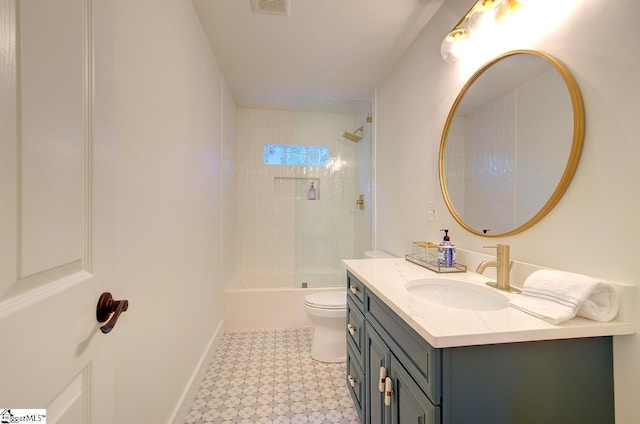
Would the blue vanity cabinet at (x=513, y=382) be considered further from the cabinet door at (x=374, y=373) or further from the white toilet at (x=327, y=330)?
the white toilet at (x=327, y=330)

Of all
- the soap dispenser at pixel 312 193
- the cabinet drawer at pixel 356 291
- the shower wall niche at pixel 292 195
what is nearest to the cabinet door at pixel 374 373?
the cabinet drawer at pixel 356 291

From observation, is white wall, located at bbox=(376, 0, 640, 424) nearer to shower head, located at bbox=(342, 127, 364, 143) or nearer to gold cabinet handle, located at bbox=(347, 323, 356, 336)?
gold cabinet handle, located at bbox=(347, 323, 356, 336)

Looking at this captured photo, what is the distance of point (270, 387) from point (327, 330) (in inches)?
21.3

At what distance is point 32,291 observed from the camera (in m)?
0.43

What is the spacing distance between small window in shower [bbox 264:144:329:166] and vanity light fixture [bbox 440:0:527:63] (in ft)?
6.63

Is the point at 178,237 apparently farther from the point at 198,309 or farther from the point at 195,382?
the point at 195,382

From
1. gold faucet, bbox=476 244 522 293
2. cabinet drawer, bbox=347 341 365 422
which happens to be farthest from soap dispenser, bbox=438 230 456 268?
cabinet drawer, bbox=347 341 365 422

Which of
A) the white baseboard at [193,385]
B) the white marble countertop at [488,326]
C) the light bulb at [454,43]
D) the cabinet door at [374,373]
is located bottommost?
the white baseboard at [193,385]

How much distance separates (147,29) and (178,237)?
0.95 meters

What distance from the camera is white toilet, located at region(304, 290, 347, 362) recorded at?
196cm

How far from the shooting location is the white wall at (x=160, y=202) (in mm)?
931

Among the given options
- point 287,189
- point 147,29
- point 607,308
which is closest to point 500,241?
point 607,308

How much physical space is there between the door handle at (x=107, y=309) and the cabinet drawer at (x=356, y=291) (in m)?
0.98

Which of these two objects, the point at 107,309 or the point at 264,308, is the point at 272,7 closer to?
the point at 107,309
